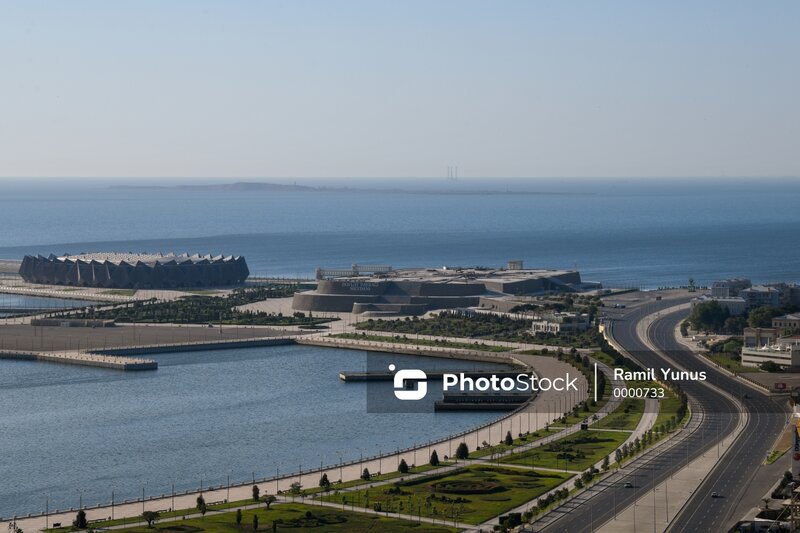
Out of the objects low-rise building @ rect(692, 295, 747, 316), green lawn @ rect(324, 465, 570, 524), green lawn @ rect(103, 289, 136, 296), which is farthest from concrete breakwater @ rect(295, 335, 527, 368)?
green lawn @ rect(103, 289, 136, 296)

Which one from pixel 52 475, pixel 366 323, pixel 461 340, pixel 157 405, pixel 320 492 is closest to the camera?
pixel 320 492

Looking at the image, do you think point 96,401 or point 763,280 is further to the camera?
point 763,280

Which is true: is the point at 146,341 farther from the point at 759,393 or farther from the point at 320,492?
the point at 320,492

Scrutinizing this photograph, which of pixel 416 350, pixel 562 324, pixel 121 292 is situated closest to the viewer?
pixel 416 350

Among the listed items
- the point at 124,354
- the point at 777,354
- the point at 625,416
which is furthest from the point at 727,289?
the point at 625,416

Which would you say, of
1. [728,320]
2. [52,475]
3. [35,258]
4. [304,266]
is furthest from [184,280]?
[52,475]

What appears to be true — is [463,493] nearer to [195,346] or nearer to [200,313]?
[195,346]
